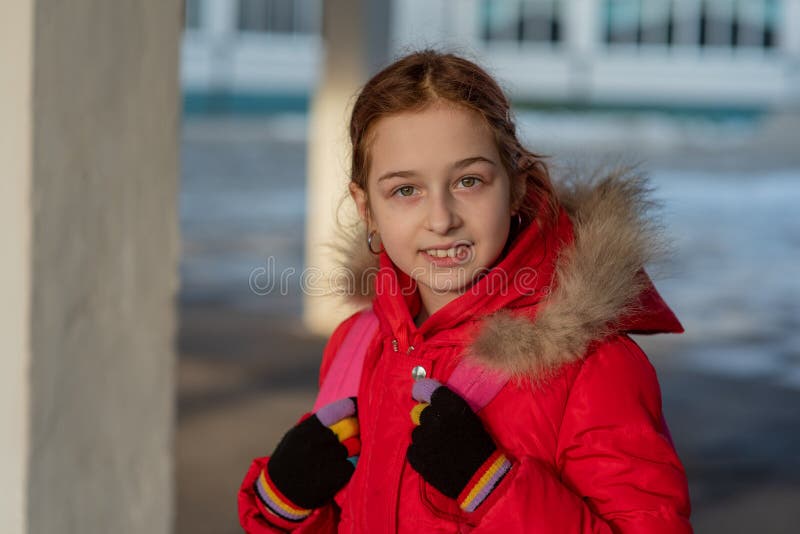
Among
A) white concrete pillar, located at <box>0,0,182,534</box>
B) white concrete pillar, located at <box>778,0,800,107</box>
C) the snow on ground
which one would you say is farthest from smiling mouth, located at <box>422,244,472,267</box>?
white concrete pillar, located at <box>778,0,800,107</box>

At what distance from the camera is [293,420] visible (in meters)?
5.82

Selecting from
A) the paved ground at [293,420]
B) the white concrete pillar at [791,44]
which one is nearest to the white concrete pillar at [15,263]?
the paved ground at [293,420]

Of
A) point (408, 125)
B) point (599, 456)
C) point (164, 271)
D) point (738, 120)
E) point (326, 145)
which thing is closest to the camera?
point (599, 456)

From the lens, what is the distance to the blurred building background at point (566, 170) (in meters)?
5.26

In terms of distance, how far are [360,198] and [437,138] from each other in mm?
259

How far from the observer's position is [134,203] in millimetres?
2516

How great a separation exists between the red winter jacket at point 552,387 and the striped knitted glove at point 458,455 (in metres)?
0.02

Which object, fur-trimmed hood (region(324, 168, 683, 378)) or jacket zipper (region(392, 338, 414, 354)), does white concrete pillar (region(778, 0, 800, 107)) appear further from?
jacket zipper (region(392, 338, 414, 354))

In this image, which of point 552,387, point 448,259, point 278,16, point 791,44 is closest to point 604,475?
point 552,387

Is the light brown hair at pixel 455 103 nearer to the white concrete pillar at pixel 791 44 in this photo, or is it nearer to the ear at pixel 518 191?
the ear at pixel 518 191

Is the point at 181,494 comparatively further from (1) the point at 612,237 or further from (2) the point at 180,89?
(1) the point at 612,237

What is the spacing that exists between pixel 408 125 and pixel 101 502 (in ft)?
4.00

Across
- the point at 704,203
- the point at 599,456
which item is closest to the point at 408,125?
the point at 599,456

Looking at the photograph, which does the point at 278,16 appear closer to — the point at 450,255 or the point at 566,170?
the point at 566,170
